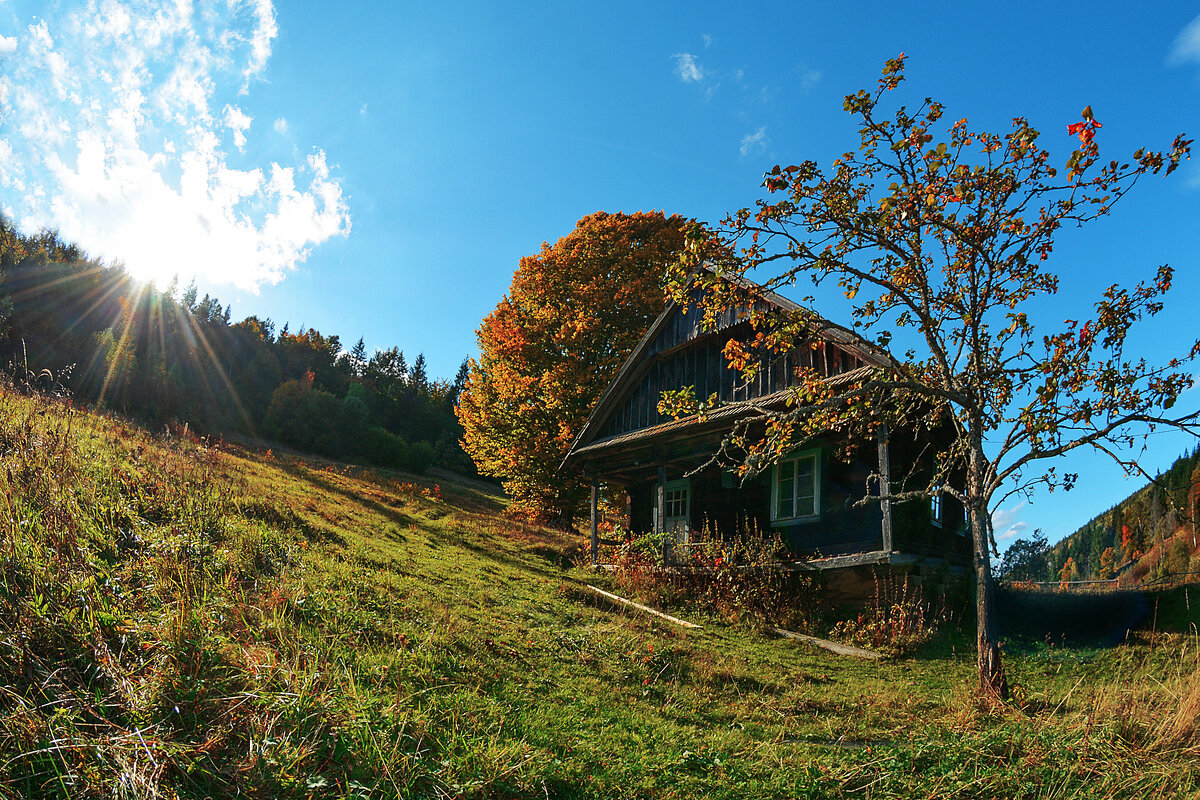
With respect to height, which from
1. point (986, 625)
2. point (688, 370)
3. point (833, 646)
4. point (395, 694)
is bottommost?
point (833, 646)

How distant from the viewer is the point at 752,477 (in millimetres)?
15766

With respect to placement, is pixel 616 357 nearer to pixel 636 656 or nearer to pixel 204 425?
pixel 636 656

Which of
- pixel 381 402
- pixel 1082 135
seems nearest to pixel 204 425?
pixel 381 402

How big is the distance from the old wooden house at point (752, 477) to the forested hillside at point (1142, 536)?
4.11 m

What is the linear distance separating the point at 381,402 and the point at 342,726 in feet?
197

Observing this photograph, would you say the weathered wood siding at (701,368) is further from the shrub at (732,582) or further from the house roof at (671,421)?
the shrub at (732,582)

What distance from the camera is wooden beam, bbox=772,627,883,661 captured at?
405 inches

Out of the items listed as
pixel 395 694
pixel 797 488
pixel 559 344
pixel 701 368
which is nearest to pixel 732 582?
pixel 797 488

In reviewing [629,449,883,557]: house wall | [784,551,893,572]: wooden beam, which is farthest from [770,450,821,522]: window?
[784,551,893,572]: wooden beam

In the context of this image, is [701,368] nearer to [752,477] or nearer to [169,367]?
[752,477]

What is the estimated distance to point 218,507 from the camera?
906 centimetres

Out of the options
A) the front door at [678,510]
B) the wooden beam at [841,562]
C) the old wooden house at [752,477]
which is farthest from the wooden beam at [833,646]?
the front door at [678,510]

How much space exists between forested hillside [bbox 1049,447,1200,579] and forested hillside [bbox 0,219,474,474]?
109ft

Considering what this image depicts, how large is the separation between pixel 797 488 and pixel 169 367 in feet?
131
